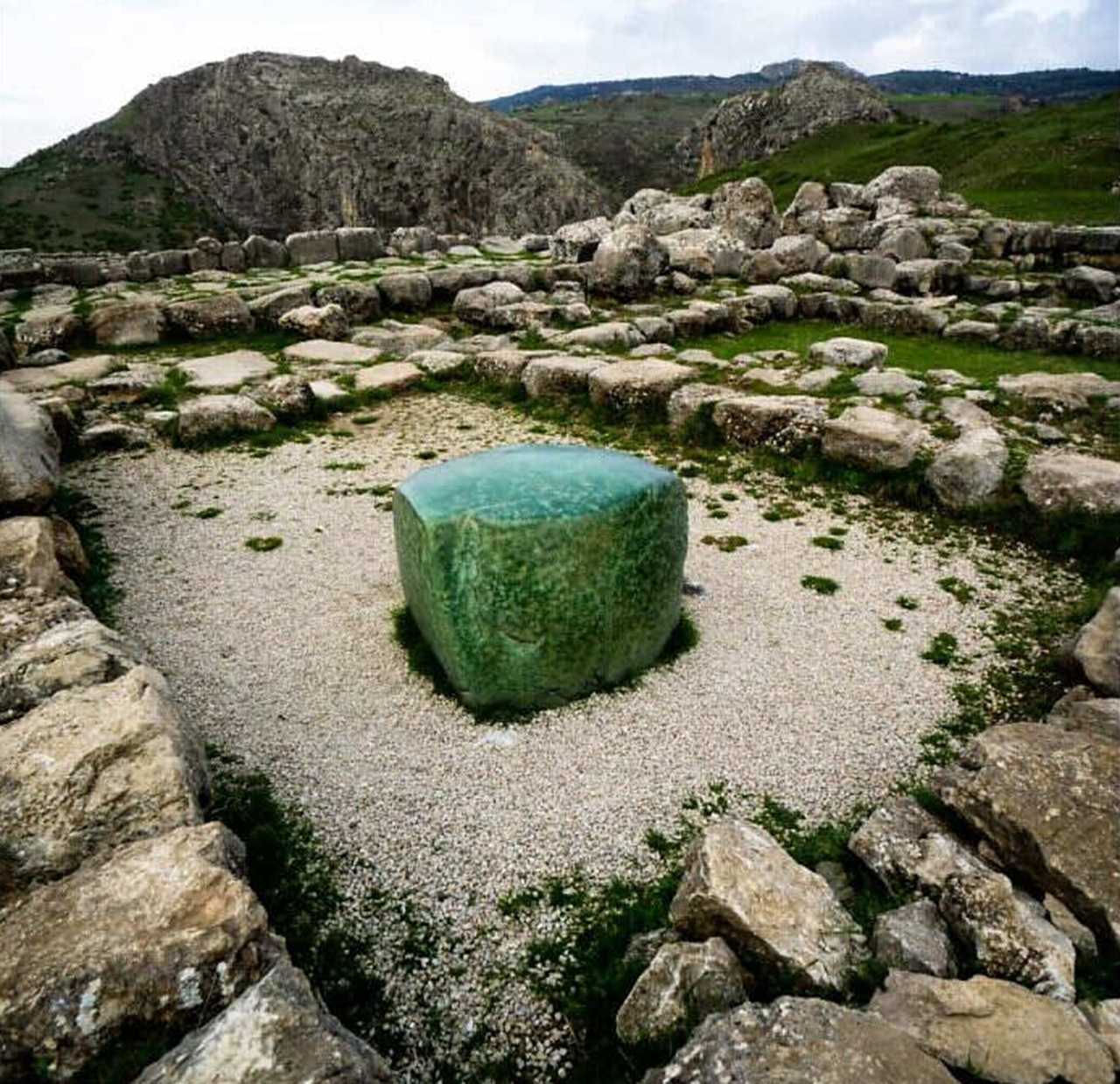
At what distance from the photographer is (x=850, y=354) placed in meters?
14.7

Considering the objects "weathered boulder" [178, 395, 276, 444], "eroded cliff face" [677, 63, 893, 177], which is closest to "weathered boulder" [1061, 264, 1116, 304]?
"weathered boulder" [178, 395, 276, 444]

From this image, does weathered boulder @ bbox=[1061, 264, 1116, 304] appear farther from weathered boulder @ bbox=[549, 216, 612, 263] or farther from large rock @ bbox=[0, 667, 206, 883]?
large rock @ bbox=[0, 667, 206, 883]

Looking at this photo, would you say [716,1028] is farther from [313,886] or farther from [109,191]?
[109,191]

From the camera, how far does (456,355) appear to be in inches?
627

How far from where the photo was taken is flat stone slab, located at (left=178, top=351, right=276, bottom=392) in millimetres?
14461

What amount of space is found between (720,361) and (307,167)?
43.9 meters

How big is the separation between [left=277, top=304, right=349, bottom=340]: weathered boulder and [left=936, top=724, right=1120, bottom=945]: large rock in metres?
16.0

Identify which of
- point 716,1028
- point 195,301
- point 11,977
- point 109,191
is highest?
point 109,191

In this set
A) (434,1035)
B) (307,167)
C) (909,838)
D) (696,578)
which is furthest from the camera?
(307,167)

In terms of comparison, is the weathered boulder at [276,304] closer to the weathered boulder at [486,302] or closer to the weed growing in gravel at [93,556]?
the weathered boulder at [486,302]

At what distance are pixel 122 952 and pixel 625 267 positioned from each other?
64.4 feet

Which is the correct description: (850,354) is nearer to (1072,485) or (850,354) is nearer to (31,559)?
(1072,485)

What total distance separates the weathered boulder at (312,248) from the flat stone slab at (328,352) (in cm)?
1261

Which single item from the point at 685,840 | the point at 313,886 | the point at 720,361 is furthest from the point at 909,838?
the point at 720,361
